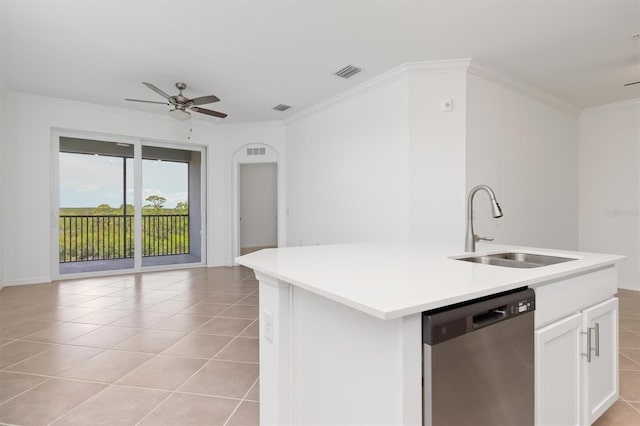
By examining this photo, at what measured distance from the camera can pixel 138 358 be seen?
2449mm

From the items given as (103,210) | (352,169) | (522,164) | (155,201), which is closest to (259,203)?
(155,201)

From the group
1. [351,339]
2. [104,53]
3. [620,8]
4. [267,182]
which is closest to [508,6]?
[620,8]

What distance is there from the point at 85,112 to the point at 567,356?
641cm

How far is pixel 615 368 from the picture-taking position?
1746 millimetres

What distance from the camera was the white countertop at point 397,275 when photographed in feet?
3.13

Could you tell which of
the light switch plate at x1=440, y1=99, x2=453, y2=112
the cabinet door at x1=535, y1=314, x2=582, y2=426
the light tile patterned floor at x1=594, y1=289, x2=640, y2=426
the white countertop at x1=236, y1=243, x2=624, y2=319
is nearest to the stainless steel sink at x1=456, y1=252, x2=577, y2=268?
the white countertop at x1=236, y1=243, x2=624, y2=319

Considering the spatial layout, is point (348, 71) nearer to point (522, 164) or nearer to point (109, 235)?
point (522, 164)

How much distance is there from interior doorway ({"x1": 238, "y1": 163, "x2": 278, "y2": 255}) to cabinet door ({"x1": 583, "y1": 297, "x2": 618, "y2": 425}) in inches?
313

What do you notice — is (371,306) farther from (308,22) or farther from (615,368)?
(308,22)

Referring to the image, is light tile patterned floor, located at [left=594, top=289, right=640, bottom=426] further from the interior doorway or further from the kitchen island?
the interior doorway

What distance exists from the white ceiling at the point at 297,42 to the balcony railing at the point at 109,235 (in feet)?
7.13

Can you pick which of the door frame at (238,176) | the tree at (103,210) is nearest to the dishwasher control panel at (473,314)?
the door frame at (238,176)

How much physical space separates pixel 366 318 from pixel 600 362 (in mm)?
1393

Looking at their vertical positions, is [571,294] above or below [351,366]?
above
